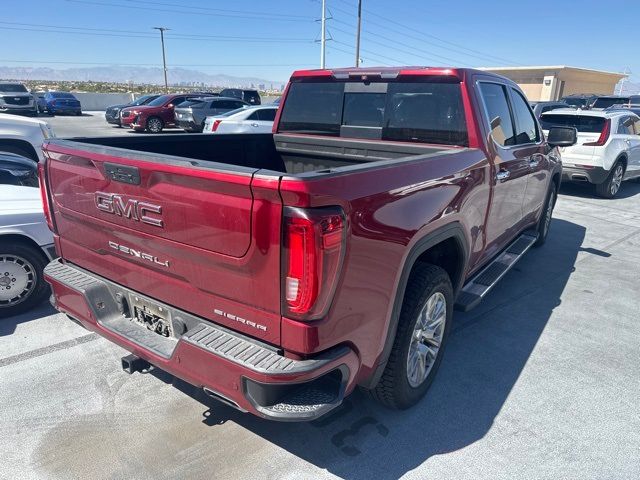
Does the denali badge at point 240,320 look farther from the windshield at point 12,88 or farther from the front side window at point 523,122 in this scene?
the windshield at point 12,88

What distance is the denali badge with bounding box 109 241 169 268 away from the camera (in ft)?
7.84

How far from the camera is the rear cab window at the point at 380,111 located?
350 centimetres

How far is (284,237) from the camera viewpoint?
1891 mm

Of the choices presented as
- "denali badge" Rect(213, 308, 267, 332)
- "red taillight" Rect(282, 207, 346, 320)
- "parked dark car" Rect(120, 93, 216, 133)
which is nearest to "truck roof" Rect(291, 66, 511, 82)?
"red taillight" Rect(282, 207, 346, 320)

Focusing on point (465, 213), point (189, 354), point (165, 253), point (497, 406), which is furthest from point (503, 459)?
point (165, 253)

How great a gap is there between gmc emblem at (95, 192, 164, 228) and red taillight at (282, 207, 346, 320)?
761 millimetres

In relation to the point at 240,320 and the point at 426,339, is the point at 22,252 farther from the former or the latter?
the point at 426,339

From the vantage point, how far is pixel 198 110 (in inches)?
776

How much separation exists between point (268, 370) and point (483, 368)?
2157 millimetres

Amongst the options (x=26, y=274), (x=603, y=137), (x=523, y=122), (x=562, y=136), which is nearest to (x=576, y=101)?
(x=603, y=137)

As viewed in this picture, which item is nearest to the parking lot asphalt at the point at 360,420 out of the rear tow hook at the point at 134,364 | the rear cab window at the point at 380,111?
the rear tow hook at the point at 134,364

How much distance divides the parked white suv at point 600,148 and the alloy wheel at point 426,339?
7.76m

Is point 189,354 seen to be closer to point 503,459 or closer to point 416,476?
point 416,476

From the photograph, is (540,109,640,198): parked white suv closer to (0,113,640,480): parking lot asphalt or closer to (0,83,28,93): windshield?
(0,113,640,480): parking lot asphalt
